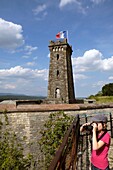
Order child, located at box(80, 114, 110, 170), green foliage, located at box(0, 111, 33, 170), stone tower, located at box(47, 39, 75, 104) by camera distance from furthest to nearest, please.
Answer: stone tower, located at box(47, 39, 75, 104)
green foliage, located at box(0, 111, 33, 170)
child, located at box(80, 114, 110, 170)

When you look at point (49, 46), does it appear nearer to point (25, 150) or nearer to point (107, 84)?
point (107, 84)

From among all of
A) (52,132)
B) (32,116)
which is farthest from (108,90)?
(32,116)

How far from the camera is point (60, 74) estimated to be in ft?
81.4

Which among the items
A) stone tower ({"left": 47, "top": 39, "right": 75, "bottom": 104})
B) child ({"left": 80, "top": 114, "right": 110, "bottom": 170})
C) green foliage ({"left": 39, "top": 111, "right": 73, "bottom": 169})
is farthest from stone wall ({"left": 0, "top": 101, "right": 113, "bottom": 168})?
stone tower ({"left": 47, "top": 39, "right": 75, "bottom": 104})

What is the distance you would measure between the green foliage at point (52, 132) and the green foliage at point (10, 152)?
0.86 m

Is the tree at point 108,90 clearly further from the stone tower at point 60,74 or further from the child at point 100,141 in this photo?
the child at point 100,141

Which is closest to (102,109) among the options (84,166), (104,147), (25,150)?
(25,150)

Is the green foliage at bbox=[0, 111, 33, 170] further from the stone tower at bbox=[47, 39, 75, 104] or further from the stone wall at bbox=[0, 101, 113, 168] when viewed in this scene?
the stone tower at bbox=[47, 39, 75, 104]

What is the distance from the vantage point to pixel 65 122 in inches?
395

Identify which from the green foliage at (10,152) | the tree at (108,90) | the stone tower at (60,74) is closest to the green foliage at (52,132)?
the green foliage at (10,152)

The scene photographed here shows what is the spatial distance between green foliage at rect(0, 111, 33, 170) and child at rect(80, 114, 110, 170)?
7568 millimetres

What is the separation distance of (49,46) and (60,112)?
1680 centimetres

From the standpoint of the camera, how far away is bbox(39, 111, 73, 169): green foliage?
9.85m

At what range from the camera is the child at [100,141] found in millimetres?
2688
